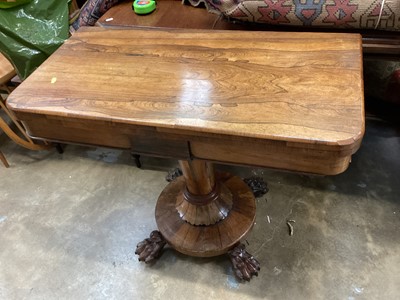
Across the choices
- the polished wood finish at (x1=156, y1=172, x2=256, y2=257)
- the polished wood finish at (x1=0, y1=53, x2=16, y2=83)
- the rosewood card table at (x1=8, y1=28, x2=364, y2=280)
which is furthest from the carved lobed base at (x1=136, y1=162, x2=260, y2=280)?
the polished wood finish at (x1=0, y1=53, x2=16, y2=83)

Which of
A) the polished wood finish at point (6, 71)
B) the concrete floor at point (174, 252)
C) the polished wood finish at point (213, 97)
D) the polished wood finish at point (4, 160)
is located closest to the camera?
the polished wood finish at point (213, 97)

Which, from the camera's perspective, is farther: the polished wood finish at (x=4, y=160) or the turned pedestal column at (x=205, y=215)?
the polished wood finish at (x=4, y=160)

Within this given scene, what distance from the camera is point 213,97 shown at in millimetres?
738

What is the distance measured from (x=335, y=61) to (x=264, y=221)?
72 centimetres

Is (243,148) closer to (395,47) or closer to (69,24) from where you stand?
(395,47)

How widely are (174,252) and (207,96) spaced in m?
0.74

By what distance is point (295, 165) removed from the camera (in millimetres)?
688

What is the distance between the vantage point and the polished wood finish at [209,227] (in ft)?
3.88

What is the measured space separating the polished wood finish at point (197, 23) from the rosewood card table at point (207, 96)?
18 centimetres

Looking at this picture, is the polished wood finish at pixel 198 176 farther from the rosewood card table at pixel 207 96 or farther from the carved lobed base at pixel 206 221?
the rosewood card table at pixel 207 96

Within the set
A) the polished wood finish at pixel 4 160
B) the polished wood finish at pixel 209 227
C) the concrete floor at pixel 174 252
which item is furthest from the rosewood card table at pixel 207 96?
the polished wood finish at pixel 4 160

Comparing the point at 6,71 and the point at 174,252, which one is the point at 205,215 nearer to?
the point at 174,252

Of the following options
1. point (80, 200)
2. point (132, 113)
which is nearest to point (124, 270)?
point (80, 200)

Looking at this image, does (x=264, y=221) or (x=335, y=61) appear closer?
(x=335, y=61)
